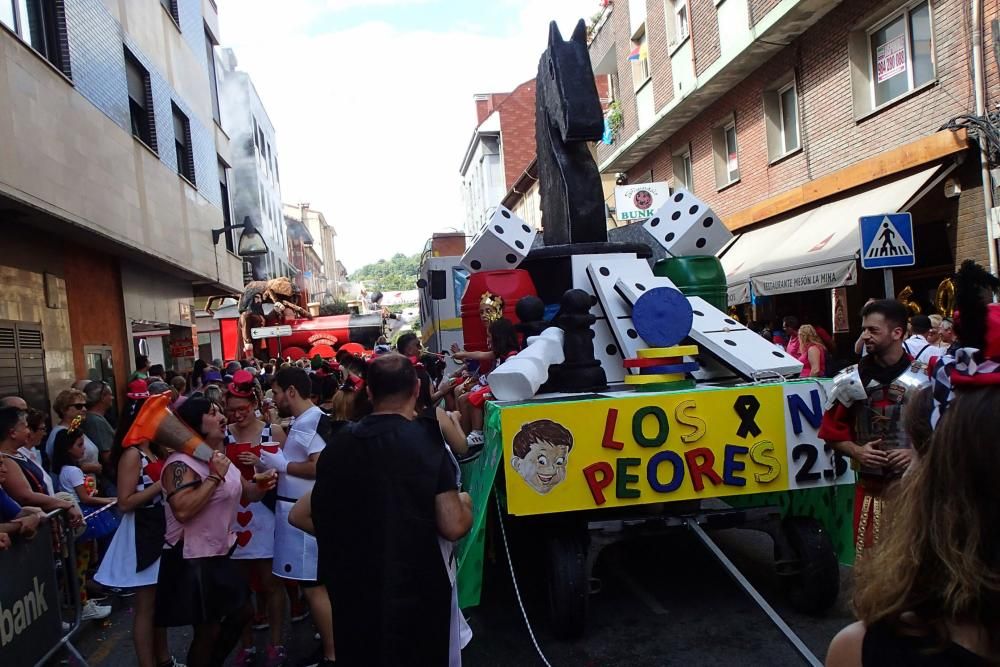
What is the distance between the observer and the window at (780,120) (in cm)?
1536

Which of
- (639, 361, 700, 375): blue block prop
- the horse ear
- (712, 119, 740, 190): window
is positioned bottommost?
(639, 361, 700, 375): blue block prop

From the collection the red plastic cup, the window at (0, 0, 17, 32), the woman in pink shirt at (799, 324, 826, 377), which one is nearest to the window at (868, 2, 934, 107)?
the woman in pink shirt at (799, 324, 826, 377)

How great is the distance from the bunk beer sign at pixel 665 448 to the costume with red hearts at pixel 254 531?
1489 mm

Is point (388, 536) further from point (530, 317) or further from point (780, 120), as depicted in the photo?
point (780, 120)

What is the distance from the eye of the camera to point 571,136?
6949mm

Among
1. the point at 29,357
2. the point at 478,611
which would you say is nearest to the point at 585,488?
the point at 478,611

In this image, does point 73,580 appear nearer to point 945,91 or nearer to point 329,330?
point 945,91

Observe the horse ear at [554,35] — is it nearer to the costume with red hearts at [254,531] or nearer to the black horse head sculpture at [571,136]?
the black horse head sculpture at [571,136]

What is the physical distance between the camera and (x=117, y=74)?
37.9 feet

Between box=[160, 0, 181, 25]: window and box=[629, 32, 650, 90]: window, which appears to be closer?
box=[160, 0, 181, 25]: window

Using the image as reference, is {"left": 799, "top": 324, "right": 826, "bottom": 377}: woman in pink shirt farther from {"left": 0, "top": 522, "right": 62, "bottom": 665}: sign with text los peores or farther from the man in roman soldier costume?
{"left": 0, "top": 522, "right": 62, "bottom": 665}: sign with text los peores

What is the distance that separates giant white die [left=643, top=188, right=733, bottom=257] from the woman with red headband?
3919 millimetres

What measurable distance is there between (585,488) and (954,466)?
3.40 m

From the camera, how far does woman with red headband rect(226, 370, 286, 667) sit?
4742 millimetres
